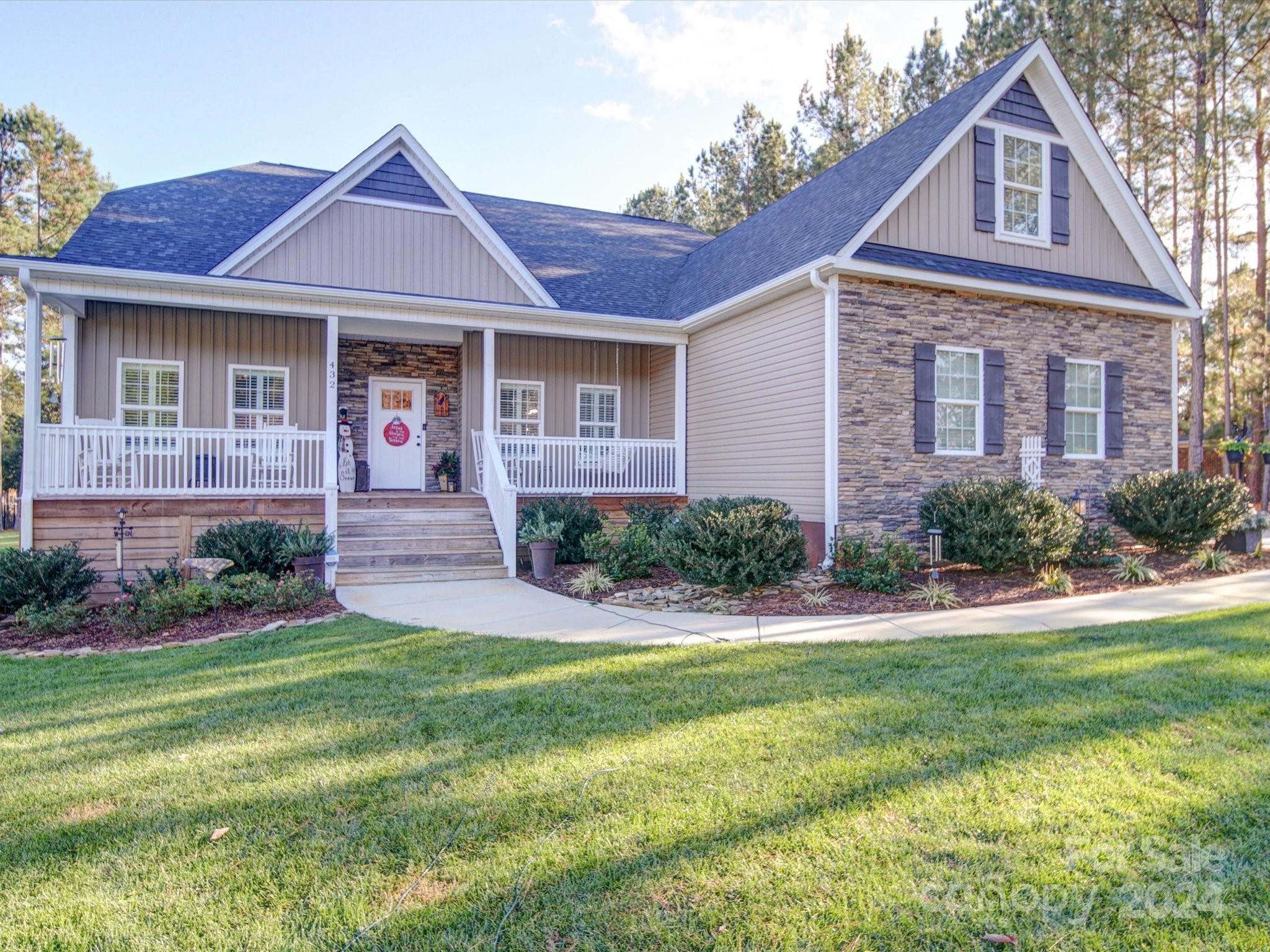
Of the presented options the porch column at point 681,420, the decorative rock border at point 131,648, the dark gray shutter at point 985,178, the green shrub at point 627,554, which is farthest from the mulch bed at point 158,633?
the dark gray shutter at point 985,178

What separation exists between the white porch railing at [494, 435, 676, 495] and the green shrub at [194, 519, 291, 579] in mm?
3341

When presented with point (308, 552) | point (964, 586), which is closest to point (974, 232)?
point (964, 586)

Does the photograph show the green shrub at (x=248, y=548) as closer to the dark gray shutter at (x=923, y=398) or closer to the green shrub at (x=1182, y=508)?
the dark gray shutter at (x=923, y=398)

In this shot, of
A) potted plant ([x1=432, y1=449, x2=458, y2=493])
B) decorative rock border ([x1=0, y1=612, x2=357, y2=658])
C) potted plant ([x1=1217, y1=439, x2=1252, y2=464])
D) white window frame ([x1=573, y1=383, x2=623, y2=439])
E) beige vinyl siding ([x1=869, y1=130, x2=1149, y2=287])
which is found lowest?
decorative rock border ([x1=0, y1=612, x2=357, y2=658])

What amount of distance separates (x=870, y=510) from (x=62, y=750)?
8174 mm

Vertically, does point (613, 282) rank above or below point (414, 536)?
above

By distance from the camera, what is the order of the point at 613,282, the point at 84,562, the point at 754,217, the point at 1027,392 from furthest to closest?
1. the point at 754,217
2. the point at 613,282
3. the point at 1027,392
4. the point at 84,562

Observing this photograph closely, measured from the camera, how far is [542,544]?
950cm

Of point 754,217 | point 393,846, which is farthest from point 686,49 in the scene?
point 393,846

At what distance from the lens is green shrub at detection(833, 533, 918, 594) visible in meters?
8.13

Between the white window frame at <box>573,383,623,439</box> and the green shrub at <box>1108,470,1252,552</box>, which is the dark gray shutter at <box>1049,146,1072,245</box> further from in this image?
the white window frame at <box>573,383,623,439</box>

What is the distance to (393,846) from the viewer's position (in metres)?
2.75

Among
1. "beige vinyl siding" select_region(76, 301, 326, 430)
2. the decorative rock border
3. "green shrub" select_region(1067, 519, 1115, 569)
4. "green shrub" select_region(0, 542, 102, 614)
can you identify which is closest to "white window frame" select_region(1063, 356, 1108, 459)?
"green shrub" select_region(1067, 519, 1115, 569)

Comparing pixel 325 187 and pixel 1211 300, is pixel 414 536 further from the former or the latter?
pixel 1211 300
